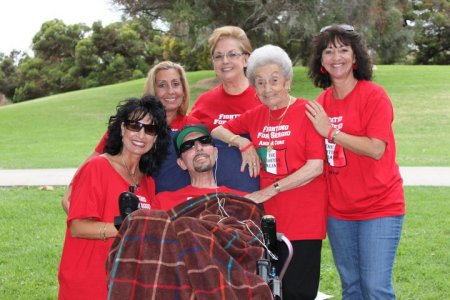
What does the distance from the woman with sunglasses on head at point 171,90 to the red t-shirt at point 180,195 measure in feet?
1.90

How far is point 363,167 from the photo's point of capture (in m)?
3.37

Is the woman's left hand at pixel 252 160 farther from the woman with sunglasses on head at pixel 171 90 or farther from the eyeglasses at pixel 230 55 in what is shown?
the eyeglasses at pixel 230 55

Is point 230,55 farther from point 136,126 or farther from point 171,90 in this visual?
point 136,126

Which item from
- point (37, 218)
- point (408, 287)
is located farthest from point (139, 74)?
point (408, 287)

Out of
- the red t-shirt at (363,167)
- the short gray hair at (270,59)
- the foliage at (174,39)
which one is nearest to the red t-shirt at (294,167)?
the red t-shirt at (363,167)

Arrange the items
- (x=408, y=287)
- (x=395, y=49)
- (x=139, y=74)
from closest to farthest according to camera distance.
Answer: (x=408, y=287) < (x=395, y=49) < (x=139, y=74)

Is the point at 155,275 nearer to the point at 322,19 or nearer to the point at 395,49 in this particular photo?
the point at 322,19

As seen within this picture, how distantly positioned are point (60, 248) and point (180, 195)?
11.7 feet

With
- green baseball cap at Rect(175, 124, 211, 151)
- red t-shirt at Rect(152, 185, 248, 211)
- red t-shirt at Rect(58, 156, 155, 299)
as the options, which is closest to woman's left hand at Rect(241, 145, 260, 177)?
red t-shirt at Rect(152, 185, 248, 211)

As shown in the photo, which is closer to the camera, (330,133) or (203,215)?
(203,215)

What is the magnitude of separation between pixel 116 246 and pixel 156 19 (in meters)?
24.4

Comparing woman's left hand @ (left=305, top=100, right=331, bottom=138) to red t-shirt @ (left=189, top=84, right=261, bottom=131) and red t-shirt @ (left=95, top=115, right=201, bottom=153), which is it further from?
red t-shirt @ (left=95, top=115, right=201, bottom=153)

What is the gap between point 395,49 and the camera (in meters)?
35.3

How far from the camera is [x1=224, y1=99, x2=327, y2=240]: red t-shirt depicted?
332 centimetres
